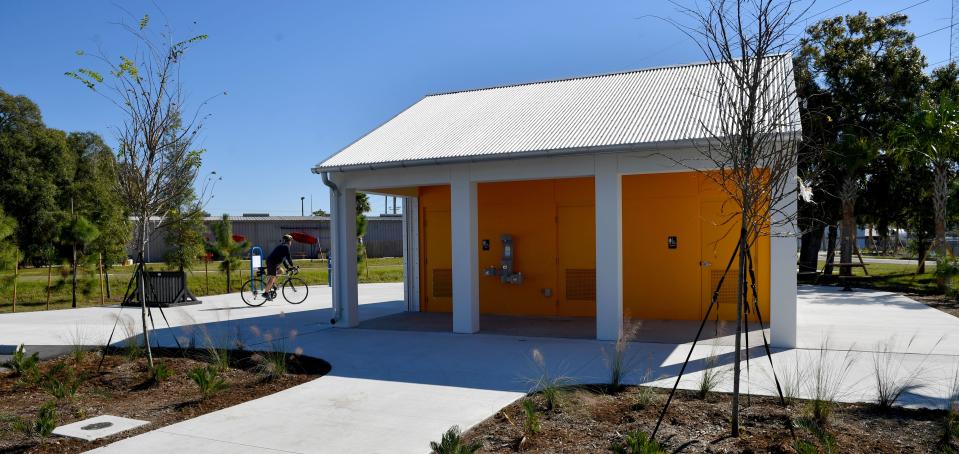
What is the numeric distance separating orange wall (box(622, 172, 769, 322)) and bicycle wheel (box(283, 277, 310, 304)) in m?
8.51

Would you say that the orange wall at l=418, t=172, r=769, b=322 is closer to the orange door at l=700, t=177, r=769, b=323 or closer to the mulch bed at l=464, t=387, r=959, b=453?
the orange door at l=700, t=177, r=769, b=323

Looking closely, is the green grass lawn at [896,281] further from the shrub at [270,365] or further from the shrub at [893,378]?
the shrub at [270,365]

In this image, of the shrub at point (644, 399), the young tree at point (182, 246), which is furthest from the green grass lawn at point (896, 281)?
the young tree at point (182, 246)

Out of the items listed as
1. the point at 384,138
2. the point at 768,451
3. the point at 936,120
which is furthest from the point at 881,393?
the point at 936,120

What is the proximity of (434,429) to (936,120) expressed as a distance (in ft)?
56.1

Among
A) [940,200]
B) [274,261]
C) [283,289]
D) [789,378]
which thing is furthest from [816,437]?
[940,200]

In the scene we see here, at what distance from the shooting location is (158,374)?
722 cm

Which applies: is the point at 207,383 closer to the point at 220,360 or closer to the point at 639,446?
the point at 220,360

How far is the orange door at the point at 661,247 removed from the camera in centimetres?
1211

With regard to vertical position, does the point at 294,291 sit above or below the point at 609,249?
below

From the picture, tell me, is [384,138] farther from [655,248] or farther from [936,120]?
[936,120]

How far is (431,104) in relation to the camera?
50.4 ft

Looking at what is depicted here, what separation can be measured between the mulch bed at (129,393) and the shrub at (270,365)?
0.06 meters

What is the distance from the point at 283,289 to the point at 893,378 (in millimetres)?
13348
